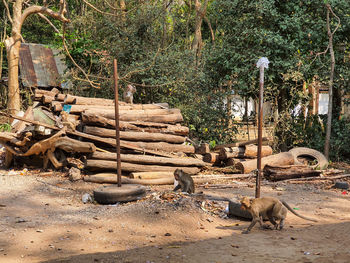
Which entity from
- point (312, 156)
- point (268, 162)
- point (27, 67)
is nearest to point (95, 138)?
point (268, 162)

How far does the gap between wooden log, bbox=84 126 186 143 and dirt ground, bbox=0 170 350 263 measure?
1822 millimetres

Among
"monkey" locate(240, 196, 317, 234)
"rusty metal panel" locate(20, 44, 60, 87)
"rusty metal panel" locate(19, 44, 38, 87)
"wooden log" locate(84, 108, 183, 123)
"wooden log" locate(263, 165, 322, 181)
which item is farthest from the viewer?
"rusty metal panel" locate(20, 44, 60, 87)

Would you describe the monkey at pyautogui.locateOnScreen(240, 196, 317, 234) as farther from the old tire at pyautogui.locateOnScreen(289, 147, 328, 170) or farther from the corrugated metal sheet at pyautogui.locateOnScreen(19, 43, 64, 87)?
the corrugated metal sheet at pyautogui.locateOnScreen(19, 43, 64, 87)

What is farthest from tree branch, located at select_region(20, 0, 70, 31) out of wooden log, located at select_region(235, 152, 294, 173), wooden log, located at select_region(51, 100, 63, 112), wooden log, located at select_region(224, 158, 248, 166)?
Answer: wooden log, located at select_region(235, 152, 294, 173)

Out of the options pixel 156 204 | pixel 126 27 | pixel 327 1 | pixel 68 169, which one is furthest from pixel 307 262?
pixel 126 27

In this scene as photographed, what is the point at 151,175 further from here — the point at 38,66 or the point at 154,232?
the point at 38,66

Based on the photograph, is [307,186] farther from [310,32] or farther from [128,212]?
[310,32]

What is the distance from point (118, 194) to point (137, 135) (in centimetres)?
336

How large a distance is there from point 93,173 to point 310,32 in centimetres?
882

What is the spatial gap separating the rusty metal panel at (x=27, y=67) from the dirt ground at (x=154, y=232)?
38.8 ft

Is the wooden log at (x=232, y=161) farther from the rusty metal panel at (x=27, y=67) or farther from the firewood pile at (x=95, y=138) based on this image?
the rusty metal panel at (x=27, y=67)

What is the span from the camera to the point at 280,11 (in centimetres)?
1419

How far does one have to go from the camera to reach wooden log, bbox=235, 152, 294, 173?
1111cm

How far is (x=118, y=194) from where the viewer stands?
7570 millimetres
